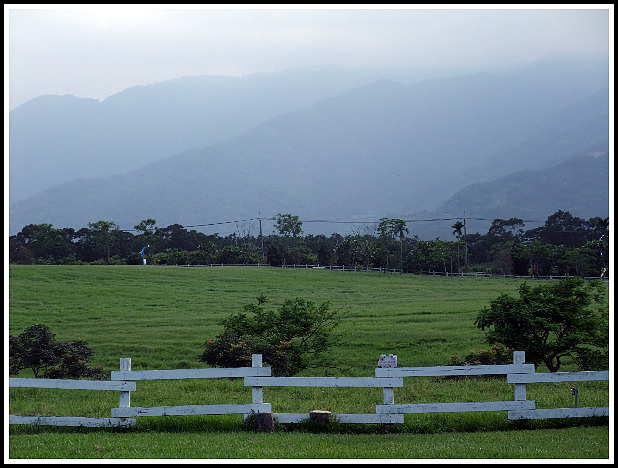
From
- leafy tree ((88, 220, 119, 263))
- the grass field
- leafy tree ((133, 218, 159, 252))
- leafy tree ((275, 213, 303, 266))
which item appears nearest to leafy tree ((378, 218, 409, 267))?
leafy tree ((275, 213, 303, 266))

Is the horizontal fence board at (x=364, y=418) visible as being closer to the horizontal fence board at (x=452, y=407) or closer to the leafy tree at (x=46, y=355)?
the horizontal fence board at (x=452, y=407)

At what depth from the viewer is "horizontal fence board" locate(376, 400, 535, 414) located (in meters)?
9.27

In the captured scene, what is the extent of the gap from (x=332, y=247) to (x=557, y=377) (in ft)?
166

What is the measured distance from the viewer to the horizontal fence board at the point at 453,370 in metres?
9.38

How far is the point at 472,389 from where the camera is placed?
14023mm

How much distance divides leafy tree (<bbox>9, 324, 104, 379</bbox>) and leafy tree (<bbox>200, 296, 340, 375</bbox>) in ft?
10.7

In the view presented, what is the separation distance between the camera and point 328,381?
31.2ft

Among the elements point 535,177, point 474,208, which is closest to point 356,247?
point 474,208

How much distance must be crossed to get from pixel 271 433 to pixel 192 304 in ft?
100

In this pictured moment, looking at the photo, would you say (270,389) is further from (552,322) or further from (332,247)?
(332,247)

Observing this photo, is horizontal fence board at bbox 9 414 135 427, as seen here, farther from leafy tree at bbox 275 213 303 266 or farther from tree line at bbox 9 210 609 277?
leafy tree at bbox 275 213 303 266

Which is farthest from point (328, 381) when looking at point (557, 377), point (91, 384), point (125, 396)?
point (91, 384)

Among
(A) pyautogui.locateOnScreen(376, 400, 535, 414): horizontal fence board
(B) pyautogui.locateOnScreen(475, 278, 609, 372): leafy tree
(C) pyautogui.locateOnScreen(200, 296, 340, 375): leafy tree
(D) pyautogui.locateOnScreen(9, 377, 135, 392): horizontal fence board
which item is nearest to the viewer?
(A) pyautogui.locateOnScreen(376, 400, 535, 414): horizontal fence board

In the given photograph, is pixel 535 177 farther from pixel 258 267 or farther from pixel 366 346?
pixel 366 346
